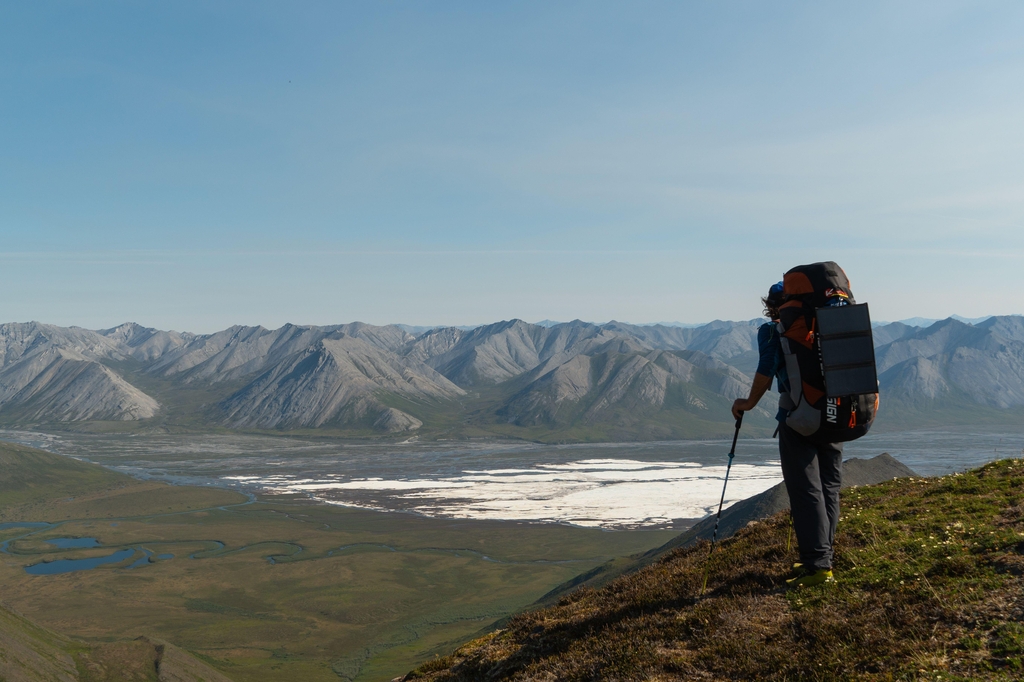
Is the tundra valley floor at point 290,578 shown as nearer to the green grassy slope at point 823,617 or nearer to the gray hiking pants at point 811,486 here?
the green grassy slope at point 823,617

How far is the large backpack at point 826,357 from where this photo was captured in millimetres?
8500

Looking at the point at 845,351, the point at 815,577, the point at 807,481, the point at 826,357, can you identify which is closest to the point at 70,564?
the point at 815,577

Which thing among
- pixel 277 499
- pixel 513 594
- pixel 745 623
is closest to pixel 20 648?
pixel 513 594

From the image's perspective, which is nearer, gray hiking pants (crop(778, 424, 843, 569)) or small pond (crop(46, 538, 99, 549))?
gray hiking pants (crop(778, 424, 843, 569))

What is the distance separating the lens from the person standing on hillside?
8.90 metres

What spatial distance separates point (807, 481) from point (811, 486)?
10 centimetres

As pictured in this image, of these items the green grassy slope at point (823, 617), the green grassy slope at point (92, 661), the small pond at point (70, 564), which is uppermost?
the green grassy slope at point (823, 617)

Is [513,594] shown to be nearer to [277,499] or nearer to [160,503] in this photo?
[277,499]

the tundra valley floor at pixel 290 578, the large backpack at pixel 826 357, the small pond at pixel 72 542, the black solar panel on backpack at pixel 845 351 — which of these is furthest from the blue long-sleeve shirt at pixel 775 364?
the small pond at pixel 72 542

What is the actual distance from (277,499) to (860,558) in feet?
684

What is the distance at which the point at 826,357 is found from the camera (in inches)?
336

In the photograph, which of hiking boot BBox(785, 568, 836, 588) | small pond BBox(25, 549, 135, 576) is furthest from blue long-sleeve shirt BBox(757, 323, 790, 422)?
small pond BBox(25, 549, 135, 576)

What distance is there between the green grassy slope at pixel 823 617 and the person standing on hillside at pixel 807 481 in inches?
16.3

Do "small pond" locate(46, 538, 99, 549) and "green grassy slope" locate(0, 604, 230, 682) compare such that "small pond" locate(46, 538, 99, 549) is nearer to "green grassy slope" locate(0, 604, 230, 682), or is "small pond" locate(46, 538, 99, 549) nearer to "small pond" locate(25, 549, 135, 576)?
"small pond" locate(25, 549, 135, 576)
